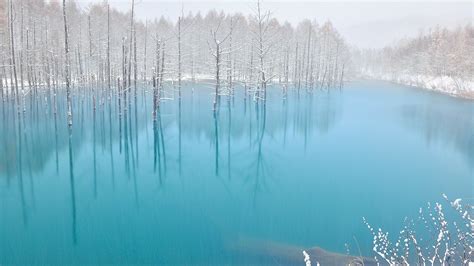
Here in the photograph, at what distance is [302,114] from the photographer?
1155 inches

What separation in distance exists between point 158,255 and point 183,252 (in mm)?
528

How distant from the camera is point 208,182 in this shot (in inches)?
533

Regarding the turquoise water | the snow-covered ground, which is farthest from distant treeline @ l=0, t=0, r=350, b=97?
the turquoise water

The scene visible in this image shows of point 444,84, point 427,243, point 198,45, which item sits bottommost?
point 427,243

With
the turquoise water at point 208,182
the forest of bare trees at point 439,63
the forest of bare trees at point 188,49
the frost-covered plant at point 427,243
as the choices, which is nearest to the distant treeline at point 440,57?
the forest of bare trees at point 439,63

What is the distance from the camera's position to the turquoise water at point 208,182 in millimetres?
8883

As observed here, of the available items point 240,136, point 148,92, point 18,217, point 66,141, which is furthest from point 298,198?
point 148,92

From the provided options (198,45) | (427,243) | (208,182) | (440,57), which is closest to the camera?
(427,243)

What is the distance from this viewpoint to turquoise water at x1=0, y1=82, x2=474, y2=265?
888 centimetres

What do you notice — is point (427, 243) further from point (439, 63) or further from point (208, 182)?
point (439, 63)

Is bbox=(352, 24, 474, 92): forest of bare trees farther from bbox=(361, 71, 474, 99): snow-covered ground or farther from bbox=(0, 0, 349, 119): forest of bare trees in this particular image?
bbox=(0, 0, 349, 119): forest of bare trees

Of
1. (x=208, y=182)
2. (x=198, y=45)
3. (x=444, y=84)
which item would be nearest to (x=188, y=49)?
(x=198, y=45)

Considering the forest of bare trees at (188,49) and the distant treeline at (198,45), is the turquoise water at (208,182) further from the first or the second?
the distant treeline at (198,45)

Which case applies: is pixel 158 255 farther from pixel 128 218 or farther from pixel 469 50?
pixel 469 50
